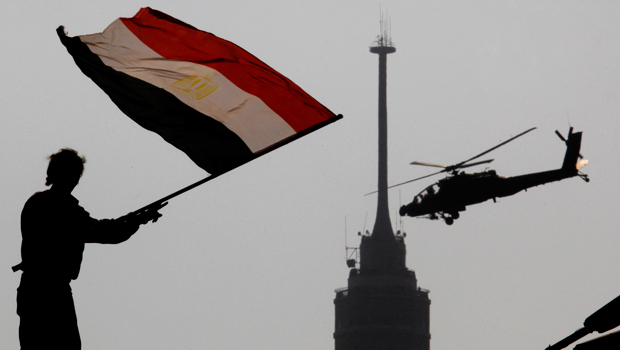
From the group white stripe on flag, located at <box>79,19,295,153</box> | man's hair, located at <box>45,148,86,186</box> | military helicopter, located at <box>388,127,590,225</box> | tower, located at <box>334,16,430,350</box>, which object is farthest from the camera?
tower, located at <box>334,16,430,350</box>

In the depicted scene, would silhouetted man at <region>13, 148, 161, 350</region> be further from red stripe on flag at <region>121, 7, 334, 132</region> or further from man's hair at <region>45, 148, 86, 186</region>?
red stripe on flag at <region>121, 7, 334, 132</region>

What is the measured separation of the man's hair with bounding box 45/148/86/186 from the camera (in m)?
6.96

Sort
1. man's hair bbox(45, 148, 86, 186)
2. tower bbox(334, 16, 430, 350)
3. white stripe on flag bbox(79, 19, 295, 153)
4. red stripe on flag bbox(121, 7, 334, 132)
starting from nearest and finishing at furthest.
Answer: man's hair bbox(45, 148, 86, 186) < white stripe on flag bbox(79, 19, 295, 153) < red stripe on flag bbox(121, 7, 334, 132) < tower bbox(334, 16, 430, 350)

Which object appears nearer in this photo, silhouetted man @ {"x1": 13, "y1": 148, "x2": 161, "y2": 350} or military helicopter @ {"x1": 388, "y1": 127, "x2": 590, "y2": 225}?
silhouetted man @ {"x1": 13, "y1": 148, "x2": 161, "y2": 350}

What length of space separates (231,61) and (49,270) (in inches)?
136

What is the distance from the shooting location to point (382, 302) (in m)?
133

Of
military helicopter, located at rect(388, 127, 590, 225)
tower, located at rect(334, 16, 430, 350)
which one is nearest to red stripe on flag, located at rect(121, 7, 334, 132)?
military helicopter, located at rect(388, 127, 590, 225)

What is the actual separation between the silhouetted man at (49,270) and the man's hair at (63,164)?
143 millimetres

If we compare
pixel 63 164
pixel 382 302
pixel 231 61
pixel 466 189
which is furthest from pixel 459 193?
pixel 382 302

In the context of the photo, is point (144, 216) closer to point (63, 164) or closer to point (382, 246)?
point (63, 164)

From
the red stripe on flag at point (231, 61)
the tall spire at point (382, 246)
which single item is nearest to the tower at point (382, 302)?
the tall spire at point (382, 246)

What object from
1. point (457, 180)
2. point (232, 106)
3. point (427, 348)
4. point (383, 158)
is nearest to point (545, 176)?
point (457, 180)

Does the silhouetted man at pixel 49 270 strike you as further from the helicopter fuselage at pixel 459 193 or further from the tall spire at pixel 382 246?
the tall spire at pixel 382 246

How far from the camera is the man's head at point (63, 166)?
22.8ft
